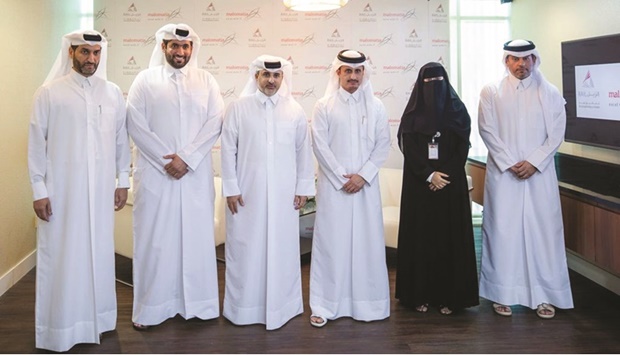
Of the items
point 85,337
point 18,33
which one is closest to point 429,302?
point 85,337

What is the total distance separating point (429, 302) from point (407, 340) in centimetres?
52

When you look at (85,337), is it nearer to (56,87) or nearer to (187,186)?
(187,186)

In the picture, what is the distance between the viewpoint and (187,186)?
3.43m

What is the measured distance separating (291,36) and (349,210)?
326 centimetres

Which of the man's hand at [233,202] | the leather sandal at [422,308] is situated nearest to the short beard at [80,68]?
the man's hand at [233,202]

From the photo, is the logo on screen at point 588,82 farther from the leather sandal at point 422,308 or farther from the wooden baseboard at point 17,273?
the wooden baseboard at point 17,273

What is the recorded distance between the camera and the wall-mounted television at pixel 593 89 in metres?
3.95

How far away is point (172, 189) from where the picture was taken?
3.41 m

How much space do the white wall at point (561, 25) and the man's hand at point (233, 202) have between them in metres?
2.86

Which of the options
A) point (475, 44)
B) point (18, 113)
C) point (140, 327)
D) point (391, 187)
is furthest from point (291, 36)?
Answer: point (140, 327)

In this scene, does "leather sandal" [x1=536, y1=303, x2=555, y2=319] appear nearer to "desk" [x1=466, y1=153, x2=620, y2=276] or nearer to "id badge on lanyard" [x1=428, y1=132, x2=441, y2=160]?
"desk" [x1=466, y1=153, x2=620, y2=276]

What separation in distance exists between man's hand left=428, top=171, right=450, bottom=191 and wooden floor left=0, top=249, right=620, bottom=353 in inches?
32.9

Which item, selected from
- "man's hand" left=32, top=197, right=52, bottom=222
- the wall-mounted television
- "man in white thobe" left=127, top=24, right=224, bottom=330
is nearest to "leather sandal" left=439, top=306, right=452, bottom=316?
"man in white thobe" left=127, top=24, right=224, bottom=330

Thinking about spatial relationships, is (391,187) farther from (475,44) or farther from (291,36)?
(475,44)
